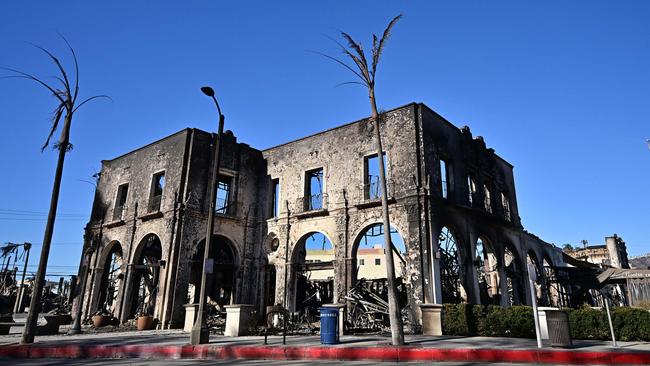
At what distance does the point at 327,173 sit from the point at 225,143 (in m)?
5.79

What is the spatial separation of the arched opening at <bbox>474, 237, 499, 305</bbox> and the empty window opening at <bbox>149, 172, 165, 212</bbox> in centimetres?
1554

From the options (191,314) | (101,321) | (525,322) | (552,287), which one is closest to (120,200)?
(101,321)

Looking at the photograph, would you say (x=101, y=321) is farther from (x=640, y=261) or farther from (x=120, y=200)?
(x=640, y=261)

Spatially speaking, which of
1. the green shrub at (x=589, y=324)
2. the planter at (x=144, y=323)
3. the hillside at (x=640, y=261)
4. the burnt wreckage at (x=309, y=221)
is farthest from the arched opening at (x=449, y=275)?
the hillside at (x=640, y=261)

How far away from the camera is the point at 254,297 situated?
1988 cm

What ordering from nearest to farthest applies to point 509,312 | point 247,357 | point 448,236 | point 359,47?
point 247,357 < point 359,47 < point 509,312 < point 448,236

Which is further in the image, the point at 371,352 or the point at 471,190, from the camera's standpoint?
the point at 471,190

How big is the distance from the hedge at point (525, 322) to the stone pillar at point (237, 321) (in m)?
6.62

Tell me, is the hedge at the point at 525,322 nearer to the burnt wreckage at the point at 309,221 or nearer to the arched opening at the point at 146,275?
the burnt wreckage at the point at 309,221

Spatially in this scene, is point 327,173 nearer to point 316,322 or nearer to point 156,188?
point 316,322

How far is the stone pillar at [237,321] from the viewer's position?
1364cm

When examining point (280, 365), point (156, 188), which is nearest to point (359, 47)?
point (280, 365)

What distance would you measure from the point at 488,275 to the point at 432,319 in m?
8.99

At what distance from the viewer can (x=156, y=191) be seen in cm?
2106
